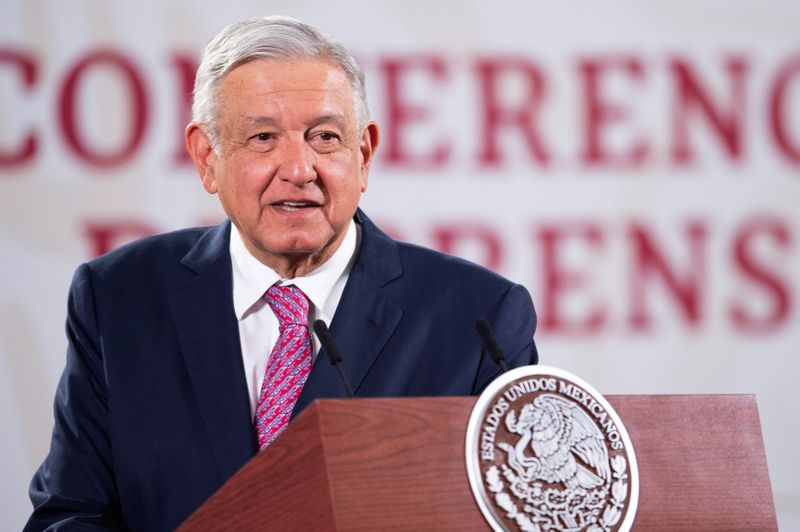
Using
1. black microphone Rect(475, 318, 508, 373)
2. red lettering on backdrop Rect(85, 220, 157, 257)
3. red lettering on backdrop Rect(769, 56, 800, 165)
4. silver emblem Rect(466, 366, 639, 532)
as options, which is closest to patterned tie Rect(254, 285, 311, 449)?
black microphone Rect(475, 318, 508, 373)

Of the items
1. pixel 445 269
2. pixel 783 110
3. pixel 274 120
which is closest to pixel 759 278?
pixel 783 110

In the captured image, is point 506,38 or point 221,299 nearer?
point 221,299

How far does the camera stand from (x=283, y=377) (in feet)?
5.85

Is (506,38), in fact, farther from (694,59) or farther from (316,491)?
(316,491)

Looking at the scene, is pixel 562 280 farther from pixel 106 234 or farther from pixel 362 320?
pixel 362 320

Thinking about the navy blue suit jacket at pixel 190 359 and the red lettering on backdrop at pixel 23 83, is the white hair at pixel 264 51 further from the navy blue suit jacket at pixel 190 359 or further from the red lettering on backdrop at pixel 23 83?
the red lettering on backdrop at pixel 23 83

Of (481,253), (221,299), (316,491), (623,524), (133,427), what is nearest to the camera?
(316,491)

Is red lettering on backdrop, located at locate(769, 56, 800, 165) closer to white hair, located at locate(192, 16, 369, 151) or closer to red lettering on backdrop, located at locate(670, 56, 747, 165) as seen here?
red lettering on backdrop, located at locate(670, 56, 747, 165)

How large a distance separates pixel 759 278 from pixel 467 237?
82 cm

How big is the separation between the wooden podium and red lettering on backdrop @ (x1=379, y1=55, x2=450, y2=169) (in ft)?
5.99

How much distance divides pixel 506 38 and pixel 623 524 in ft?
6.86

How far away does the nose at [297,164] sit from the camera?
5.87 feet

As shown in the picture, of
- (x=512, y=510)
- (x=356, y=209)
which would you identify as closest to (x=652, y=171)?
(x=356, y=209)

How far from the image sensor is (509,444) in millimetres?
1280
